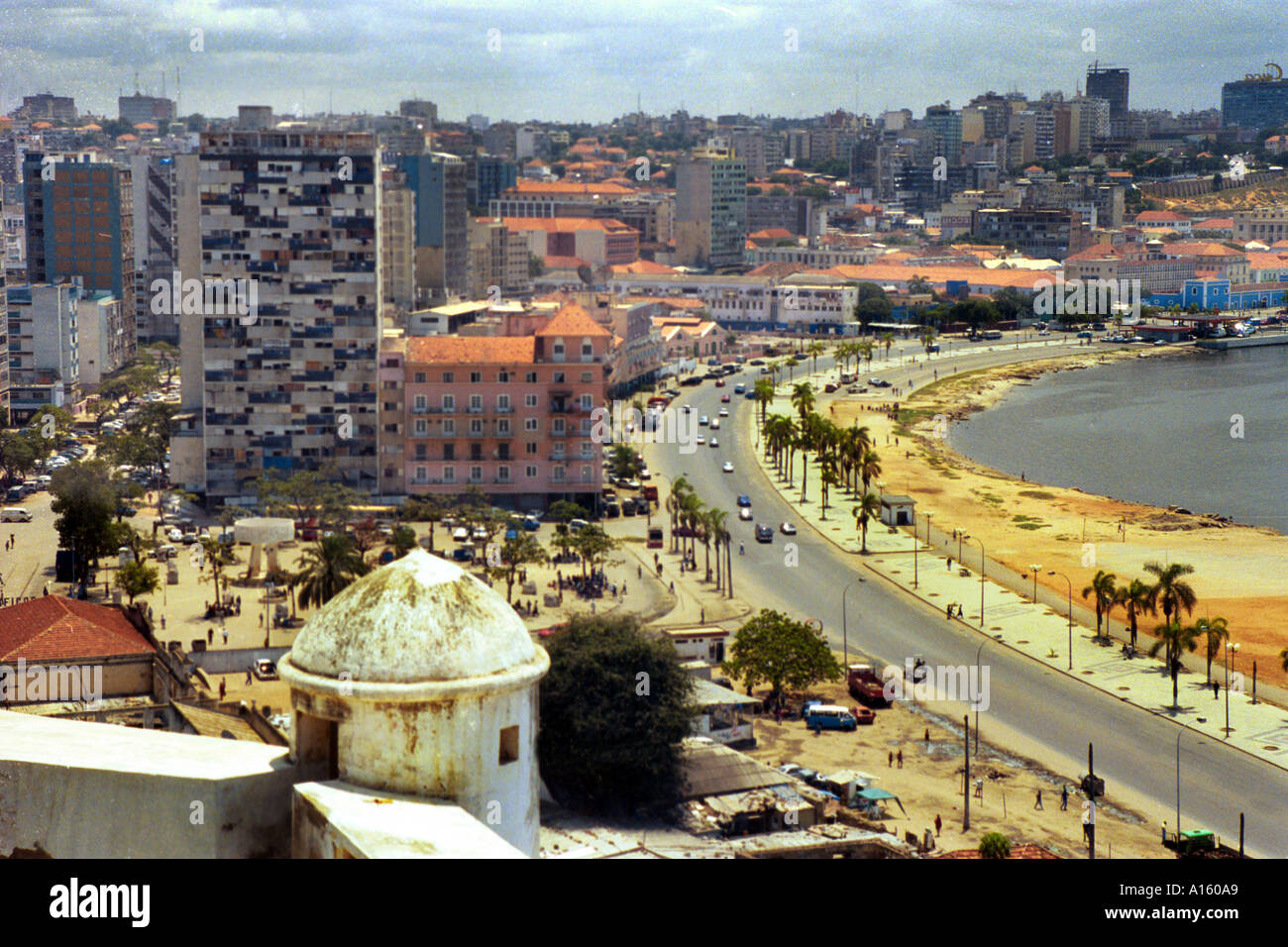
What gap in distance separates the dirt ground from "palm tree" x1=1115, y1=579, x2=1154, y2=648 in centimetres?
527

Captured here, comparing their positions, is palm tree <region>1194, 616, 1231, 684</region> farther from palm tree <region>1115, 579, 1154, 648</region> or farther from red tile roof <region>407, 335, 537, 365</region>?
red tile roof <region>407, 335, 537, 365</region>

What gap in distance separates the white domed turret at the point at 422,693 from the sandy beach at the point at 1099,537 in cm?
2392

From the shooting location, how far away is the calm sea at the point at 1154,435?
47.7m

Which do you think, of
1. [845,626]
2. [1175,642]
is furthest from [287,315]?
[1175,642]

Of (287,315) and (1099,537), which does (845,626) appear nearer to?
(1099,537)

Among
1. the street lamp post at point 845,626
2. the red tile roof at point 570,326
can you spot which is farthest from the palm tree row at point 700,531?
the red tile roof at point 570,326

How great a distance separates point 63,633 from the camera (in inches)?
726

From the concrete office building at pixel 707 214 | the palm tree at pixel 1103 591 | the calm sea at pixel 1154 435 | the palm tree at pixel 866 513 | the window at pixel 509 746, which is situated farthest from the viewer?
the concrete office building at pixel 707 214

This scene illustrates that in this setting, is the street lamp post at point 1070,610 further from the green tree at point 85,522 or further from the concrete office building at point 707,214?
the concrete office building at point 707,214

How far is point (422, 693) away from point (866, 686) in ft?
68.2

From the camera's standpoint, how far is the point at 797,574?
33.9m

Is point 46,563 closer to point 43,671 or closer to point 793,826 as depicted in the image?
point 43,671
